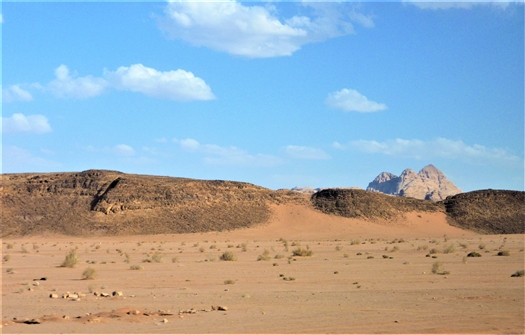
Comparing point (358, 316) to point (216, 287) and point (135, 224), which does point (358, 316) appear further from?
point (135, 224)

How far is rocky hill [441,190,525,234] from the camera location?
274 ft

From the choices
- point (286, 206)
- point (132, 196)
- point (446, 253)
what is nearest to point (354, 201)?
point (286, 206)

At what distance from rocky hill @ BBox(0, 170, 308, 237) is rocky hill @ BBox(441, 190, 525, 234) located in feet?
74.7

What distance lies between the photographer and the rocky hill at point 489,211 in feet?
274

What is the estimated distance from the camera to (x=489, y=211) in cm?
8838

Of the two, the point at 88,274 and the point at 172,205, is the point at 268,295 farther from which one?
the point at 172,205

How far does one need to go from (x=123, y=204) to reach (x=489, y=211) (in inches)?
2042

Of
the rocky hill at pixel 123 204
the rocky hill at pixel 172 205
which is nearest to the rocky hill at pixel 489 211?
Result: the rocky hill at pixel 172 205

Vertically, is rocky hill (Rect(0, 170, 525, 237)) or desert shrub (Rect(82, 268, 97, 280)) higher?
rocky hill (Rect(0, 170, 525, 237))

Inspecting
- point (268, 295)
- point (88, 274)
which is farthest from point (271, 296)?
point (88, 274)

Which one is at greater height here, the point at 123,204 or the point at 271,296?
the point at 123,204

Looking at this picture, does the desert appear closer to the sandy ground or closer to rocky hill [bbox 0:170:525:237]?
the sandy ground

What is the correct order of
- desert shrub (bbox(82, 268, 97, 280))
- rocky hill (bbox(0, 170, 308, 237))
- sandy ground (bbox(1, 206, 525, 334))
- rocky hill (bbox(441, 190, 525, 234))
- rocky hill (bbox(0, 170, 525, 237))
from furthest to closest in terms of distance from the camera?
rocky hill (bbox(441, 190, 525, 234)), rocky hill (bbox(0, 170, 525, 237)), rocky hill (bbox(0, 170, 308, 237)), desert shrub (bbox(82, 268, 97, 280)), sandy ground (bbox(1, 206, 525, 334))

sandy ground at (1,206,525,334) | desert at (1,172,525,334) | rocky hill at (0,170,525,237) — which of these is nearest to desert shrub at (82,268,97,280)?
desert at (1,172,525,334)
